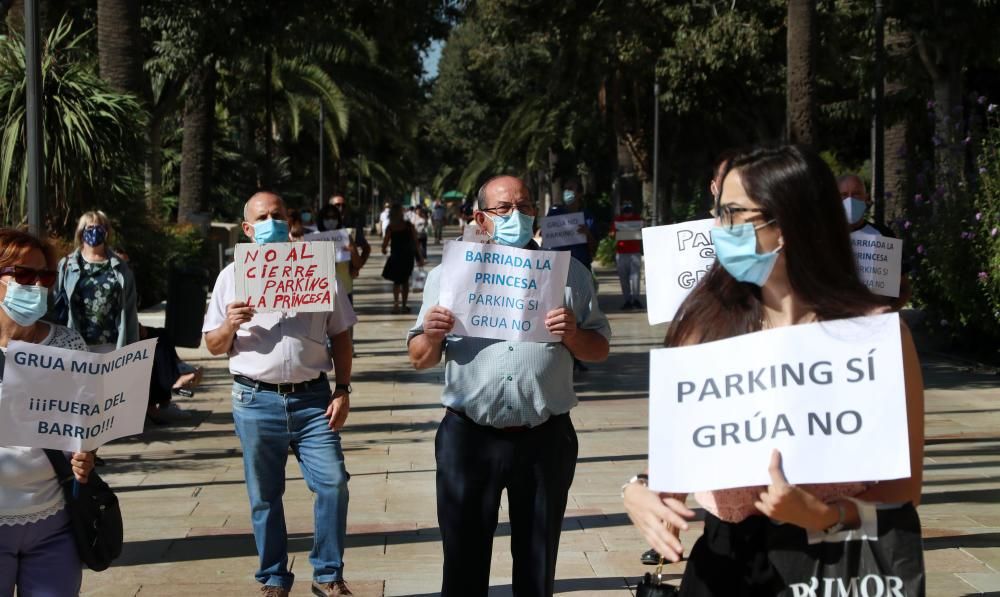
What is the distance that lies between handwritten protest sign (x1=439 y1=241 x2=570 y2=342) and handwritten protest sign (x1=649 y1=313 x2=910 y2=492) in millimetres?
2045

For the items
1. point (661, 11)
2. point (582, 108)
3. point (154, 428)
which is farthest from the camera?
point (582, 108)

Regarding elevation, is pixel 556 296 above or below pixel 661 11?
below

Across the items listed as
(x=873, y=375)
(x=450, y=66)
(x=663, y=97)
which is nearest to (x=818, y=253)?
(x=873, y=375)

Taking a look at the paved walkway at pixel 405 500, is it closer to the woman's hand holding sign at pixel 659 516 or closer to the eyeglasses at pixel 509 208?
the eyeglasses at pixel 509 208

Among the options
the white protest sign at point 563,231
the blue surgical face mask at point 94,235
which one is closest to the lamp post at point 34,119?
the blue surgical face mask at point 94,235

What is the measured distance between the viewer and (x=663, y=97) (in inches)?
1286

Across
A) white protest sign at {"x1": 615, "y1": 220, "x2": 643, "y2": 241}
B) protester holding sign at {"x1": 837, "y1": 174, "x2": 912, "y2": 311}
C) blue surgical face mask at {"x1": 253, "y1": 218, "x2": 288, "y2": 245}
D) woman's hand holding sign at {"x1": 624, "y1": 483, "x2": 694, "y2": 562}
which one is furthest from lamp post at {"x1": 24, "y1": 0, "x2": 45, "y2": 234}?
white protest sign at {"x1": 615, "y1": 220, "x2": 643, "y2": 241}

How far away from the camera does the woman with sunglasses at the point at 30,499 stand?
4293 mm

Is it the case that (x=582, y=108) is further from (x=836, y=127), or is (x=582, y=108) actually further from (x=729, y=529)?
(x=729, y=529)

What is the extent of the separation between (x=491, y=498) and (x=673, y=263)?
6.88ft

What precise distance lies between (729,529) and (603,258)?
112ft

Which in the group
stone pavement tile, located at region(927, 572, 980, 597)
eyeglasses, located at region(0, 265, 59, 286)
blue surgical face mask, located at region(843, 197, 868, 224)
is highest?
blue surgical face mask, located at region(843, 197, 868, 224)

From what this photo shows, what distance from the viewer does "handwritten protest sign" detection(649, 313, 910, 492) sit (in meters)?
2.87

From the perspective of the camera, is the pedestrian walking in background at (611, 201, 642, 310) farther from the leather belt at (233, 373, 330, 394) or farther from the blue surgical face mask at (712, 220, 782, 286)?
the blue surgical face mask at (712, 220, 782, 286)
